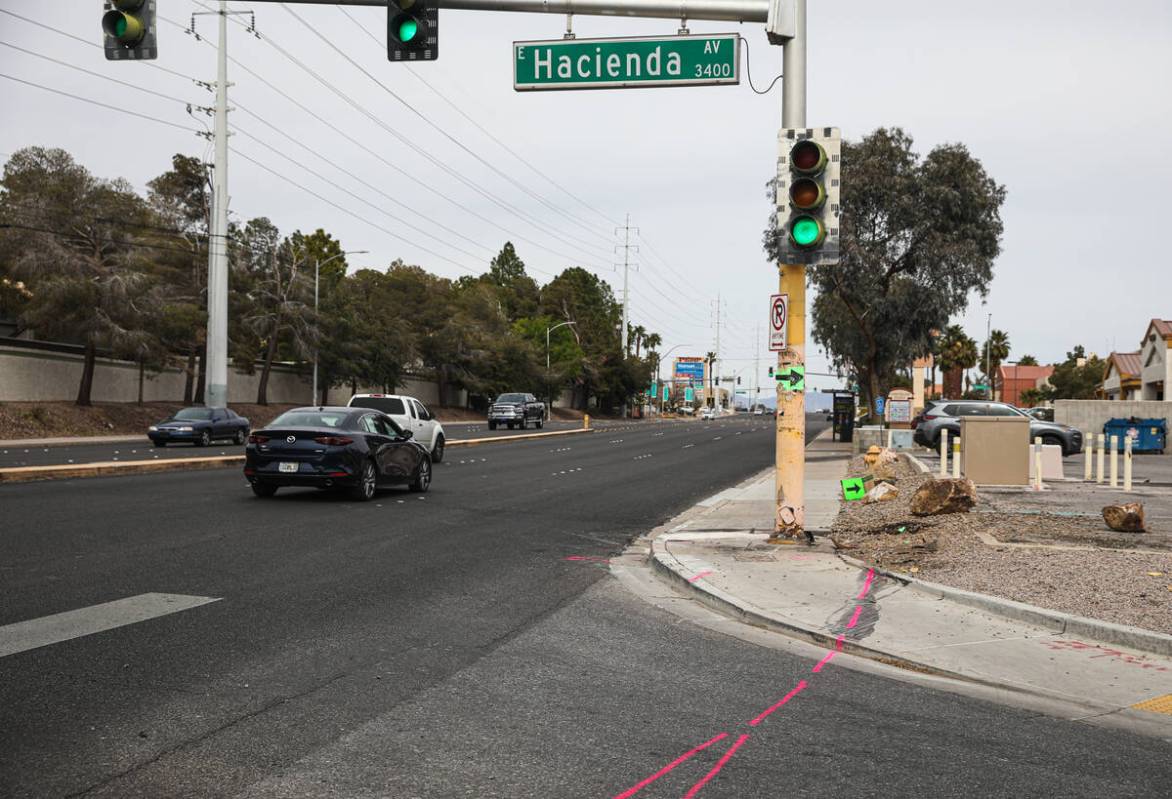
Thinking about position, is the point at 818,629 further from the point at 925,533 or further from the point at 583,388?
the point at 583,388

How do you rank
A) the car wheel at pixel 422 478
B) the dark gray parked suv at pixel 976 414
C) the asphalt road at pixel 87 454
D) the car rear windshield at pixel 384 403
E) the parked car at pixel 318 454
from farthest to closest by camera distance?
the dark gray parked suv at pixel 976 414 < the car rear windshield at pixel 384 403 < the asphalt road at pixel 87 454 < the car wheel at pixel 422 478 < the parked car at pixel 318 454

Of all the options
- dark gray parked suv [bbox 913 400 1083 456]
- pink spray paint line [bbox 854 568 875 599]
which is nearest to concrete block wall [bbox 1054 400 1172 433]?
dark gray parked suv [bbox 913 400 1083 456]

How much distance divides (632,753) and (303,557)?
6.28m

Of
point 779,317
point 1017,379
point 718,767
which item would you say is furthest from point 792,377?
point 1017,379

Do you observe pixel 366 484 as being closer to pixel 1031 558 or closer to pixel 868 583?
pixel 868 583

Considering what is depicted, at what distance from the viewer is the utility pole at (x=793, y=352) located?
1146 centimetres

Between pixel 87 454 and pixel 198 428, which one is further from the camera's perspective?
pixel 198 428

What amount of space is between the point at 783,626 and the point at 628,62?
7235 mm

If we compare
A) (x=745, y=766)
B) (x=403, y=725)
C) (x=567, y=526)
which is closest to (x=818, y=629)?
(x=745, y=766)

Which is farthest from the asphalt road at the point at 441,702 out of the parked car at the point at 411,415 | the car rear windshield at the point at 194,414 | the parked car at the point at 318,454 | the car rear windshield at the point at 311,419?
the car rear windshield at the point at 194,414

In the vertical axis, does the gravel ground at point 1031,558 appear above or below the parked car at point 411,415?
below

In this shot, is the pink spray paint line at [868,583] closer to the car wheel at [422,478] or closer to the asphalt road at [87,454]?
the car wheel at [422,478]

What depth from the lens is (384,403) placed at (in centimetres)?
2694

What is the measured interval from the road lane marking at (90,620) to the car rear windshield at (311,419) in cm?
813
